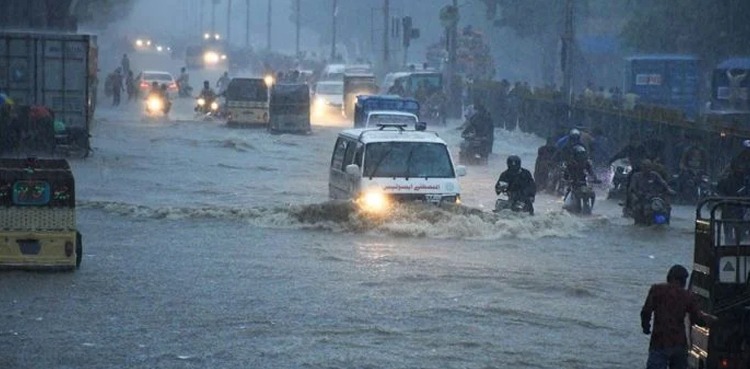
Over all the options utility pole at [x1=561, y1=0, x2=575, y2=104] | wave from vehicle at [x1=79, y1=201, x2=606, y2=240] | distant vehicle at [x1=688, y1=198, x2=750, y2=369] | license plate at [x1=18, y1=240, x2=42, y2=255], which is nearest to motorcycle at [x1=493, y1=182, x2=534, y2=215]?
wave from vehicle at [x1=79, y1=201, x2=606, y2=240]

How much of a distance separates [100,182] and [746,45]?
35.4 meters

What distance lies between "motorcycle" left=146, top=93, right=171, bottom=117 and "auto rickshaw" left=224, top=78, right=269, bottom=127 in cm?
702

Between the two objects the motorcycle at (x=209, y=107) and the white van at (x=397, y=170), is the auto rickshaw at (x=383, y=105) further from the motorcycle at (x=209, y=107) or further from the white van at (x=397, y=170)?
the white van at (x=397, y=170)

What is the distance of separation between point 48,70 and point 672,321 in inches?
1075

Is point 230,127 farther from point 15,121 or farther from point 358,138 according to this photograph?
point 358,138

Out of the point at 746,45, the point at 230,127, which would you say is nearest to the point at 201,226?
the point at 230,127

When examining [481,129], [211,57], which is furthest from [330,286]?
[211,57]

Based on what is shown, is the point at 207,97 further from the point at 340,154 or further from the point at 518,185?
the point at 518,185

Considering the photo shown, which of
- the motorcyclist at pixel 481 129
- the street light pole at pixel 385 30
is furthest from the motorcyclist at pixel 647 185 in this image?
the street light pole at pixel 385 30

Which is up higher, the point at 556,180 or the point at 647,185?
the point at 647,185

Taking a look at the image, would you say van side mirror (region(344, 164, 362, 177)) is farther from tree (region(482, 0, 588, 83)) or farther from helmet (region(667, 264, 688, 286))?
tree (region(482, 0, 588, 83))

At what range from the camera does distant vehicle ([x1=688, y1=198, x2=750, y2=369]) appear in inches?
415

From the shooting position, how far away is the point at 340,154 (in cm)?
2461

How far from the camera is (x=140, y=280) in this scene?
59.4 feet
